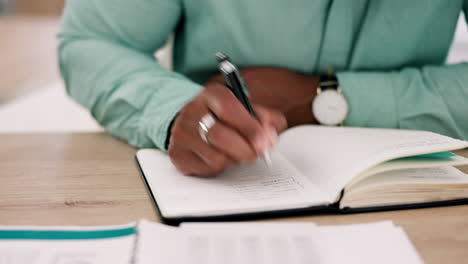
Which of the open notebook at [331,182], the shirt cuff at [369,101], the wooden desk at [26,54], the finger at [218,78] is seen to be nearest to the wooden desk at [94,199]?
the open notebook at [331,182]

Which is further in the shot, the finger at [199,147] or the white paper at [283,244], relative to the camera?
the finger at [199,147]

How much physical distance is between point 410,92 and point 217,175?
36cm

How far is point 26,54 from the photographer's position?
4.17m

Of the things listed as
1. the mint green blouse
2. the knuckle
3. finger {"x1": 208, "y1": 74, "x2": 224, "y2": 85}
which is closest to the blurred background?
the mint green blouse

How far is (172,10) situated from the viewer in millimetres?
807

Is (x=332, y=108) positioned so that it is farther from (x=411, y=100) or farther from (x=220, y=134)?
(x=220, y=134)

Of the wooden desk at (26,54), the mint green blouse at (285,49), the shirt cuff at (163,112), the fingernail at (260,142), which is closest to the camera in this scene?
the fingernail at (260,142)

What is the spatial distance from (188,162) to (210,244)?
0.51ft

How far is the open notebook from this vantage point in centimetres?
45

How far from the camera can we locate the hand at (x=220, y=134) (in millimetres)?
478

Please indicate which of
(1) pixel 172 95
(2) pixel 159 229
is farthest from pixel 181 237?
(1) pixel 172 95

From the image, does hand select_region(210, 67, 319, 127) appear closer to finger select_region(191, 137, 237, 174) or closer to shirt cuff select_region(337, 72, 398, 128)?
shirt cuff select_region(337, 72, 398, 128)

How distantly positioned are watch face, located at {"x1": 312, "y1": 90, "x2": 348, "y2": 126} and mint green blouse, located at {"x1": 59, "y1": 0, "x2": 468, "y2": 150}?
0.02m

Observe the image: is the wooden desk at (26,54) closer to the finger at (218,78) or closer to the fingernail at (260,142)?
the finger at (218,78)
